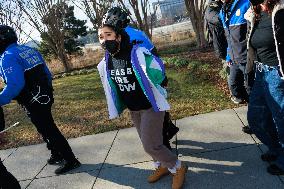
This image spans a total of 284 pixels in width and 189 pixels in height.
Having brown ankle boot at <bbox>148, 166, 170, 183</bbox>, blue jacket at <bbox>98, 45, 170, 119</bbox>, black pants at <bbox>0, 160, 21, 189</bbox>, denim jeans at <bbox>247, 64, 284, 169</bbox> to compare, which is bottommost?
brown ankle boot at <bbox>148, 166, 170, 183</bbox>

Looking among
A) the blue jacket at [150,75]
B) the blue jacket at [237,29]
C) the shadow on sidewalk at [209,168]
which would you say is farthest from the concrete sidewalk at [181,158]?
the blue jacket at [237,29]

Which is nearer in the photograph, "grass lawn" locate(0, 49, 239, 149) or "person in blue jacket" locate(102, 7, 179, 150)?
"person in blue jacket" locate(102, 7, 179, 150)

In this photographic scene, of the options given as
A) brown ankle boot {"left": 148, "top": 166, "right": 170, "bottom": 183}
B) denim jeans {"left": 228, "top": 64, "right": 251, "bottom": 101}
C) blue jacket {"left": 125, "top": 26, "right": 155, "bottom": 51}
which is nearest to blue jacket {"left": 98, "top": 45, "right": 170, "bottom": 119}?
blue jacket {"left": 125, "top": 26, "right": 155, "bottom": 51}

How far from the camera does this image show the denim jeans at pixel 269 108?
124 inches

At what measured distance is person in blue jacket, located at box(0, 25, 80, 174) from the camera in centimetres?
392

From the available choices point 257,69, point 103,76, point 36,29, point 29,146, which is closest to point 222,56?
point 257,69

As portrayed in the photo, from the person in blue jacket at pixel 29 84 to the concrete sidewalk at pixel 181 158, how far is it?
37cm

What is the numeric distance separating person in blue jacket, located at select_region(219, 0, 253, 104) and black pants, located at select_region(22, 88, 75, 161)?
228 centimetres

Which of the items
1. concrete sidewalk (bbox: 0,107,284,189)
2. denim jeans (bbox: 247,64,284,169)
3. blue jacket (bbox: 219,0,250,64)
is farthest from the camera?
blue jacket (bbox: 219,0,250,64)

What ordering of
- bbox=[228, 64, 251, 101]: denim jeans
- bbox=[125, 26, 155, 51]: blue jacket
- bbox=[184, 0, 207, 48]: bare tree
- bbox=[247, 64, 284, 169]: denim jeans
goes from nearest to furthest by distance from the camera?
1. bbox=[247, 64, 284, 169]: denim jeans
2. bbox=[125, 26, 155, 51]: blue jacket
3. bbox=[228, 64, 251, 101]: denim jeans
4. bbox=[184, 0, 207, 48]: bare tree

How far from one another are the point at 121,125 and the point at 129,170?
1.74m

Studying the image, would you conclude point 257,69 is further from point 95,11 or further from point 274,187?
point 95,11

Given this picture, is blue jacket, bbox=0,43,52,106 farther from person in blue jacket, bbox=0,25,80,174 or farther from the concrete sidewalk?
the concrete sidewalk

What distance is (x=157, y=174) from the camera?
3.89m
